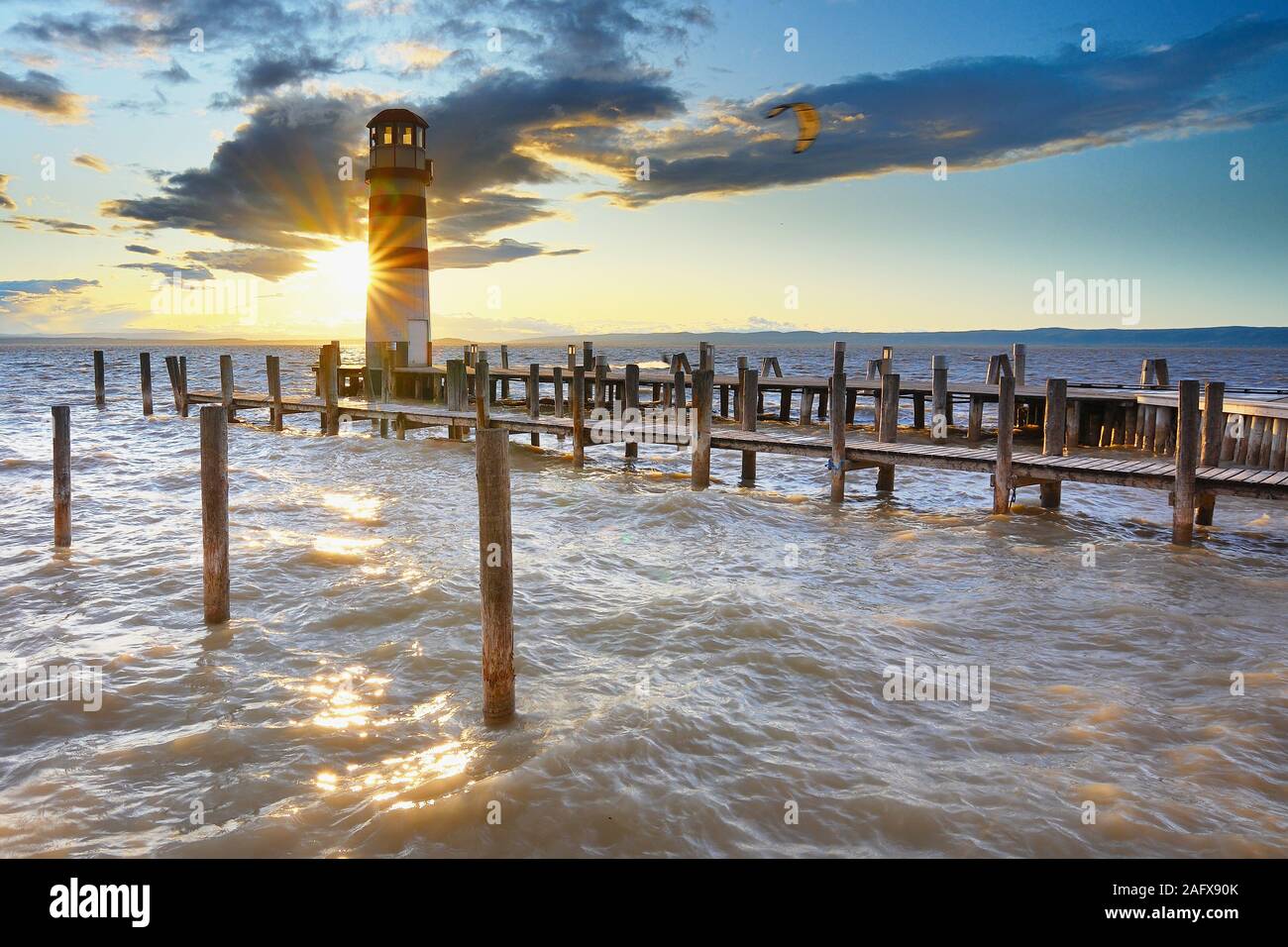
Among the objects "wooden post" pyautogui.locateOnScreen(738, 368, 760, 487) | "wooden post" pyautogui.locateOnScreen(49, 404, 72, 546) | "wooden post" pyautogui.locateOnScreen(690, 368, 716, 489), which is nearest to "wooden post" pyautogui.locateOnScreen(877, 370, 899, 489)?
"wooden post" pyautogui.locateOnScreen(738, 368, 760, 487)

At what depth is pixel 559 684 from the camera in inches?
250

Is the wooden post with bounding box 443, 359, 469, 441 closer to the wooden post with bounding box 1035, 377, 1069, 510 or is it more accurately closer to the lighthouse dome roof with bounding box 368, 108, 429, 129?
the lighthouse dome roof with bounding box 368, 108, 429, 129

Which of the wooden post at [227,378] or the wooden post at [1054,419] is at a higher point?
the wooden post at [227,378]

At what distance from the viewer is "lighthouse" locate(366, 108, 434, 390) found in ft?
81.3

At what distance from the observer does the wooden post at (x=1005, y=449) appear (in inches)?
458

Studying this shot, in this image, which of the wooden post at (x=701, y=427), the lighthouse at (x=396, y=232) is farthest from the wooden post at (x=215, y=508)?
the lighthouse at (x=396, y=232)

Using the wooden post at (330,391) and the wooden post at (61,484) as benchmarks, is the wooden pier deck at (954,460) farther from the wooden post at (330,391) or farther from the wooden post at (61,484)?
the wooden post at (61,484)

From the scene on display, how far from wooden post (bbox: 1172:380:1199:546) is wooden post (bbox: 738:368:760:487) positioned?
699cm

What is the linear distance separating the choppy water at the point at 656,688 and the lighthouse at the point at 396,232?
1381cm

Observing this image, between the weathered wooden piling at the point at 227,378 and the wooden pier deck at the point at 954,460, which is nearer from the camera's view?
the wooden pier deck at the point at 954,460
